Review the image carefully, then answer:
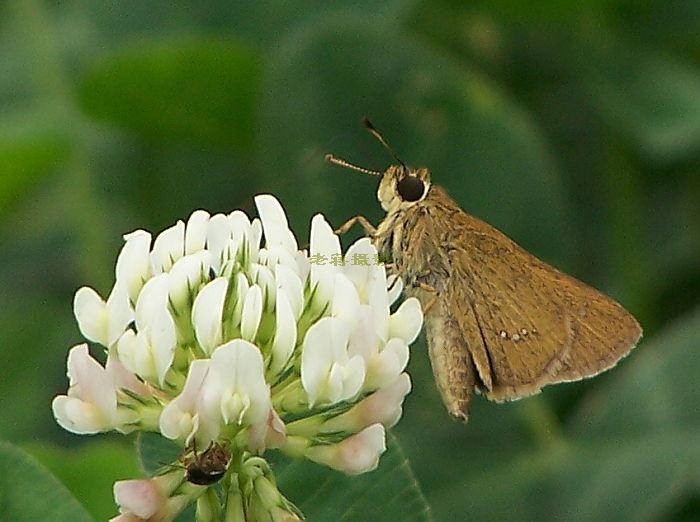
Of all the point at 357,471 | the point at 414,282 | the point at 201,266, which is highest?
the point at 201,266

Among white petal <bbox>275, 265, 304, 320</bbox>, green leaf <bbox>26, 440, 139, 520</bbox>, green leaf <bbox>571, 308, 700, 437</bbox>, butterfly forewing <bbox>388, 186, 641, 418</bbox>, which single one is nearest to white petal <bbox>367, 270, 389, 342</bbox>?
white petal <bbox>275, 265, 304, 320</bbox>

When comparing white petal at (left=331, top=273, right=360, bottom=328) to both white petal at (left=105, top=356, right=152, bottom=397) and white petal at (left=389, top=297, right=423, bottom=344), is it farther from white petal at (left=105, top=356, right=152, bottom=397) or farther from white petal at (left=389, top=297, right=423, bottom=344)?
white petal at (left=105, top=356, right=152, bottom=397)

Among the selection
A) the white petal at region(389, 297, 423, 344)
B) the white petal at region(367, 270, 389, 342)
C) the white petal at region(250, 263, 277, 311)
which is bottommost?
the white petal at region(389, 297, 423, 344)

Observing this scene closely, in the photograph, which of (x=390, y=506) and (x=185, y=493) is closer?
(x=185, y=493)

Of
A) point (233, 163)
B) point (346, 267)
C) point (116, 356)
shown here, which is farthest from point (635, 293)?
point (116, 356)

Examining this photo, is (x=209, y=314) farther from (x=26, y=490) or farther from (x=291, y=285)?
(x=26, y=490)

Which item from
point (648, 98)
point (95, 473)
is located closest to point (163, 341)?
point (95, 473)

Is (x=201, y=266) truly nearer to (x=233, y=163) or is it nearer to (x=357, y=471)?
(x=357, y=471)
